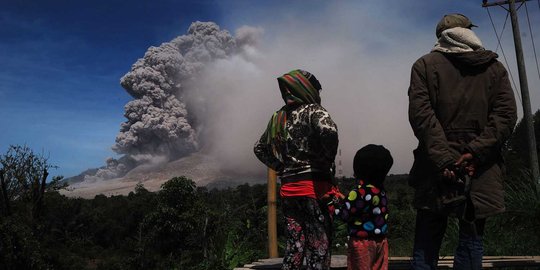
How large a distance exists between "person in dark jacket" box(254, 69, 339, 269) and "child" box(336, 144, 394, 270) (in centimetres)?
16

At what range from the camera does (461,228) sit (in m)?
2.42

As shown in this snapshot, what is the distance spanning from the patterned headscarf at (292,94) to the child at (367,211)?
49cm

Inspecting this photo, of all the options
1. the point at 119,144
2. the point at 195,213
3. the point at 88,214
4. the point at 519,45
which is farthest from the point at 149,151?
the point at 519,45

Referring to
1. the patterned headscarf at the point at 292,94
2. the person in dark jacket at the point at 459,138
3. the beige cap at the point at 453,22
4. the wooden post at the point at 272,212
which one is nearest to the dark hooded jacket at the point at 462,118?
the person in dark jacket at the point at 459,138

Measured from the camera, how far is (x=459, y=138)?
243 cm

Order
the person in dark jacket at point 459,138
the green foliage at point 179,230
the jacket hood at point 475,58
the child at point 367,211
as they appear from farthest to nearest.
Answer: the green foliage at point 179,230 < the child at point 367,211 < the jacket hood at point 475,58 < the person in dark jacket at point 459,138

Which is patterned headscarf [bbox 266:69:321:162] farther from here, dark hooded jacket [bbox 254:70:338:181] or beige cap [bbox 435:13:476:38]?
beige cap [bbox 435:13:476:38]

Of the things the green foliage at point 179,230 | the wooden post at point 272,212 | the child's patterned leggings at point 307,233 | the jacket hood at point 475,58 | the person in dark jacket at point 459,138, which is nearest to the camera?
the person in dark jacket at point 459,138

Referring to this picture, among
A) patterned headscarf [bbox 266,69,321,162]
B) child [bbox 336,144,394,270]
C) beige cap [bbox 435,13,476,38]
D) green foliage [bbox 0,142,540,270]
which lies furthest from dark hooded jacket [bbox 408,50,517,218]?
green foliage [bbox 0,142,540,270]

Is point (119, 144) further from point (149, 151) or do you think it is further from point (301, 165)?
point (301, 165)

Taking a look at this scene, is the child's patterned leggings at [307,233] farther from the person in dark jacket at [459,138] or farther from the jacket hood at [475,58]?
the jacket hood at [475,58]

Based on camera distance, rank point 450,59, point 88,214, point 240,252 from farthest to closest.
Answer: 1. point 88,214
2. point 240,252
3. point 450,59

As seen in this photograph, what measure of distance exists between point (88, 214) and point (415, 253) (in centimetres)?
6469

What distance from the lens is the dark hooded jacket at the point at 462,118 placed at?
7.73 feet
